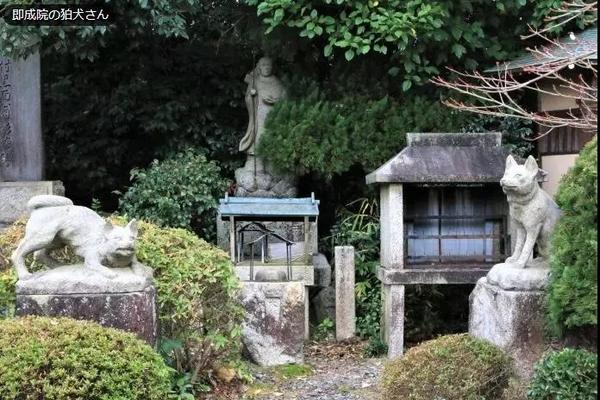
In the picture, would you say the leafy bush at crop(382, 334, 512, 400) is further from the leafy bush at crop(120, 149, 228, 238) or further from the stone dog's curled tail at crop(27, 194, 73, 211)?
the leafy bush at crop(120, 149, 228, 238)

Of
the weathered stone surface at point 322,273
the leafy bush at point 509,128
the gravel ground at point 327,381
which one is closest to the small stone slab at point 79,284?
the gravel ground at point 327,381

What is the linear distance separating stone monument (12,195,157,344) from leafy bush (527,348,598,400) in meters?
3.10

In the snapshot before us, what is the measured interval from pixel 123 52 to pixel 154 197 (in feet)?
10.6

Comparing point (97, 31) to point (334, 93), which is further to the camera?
point (334, 93)

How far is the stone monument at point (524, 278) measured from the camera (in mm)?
6461

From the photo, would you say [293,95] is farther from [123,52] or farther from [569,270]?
[569,270]

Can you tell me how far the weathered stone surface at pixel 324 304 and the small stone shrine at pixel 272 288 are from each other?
26.2 inches

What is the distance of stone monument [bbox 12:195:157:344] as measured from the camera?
6008mm

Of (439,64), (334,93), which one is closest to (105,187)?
(334,93)

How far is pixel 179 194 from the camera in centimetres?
1040

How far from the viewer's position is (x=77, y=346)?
511 centimetres

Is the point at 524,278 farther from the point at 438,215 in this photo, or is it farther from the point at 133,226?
the point at 133,226

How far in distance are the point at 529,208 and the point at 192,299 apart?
10.3 feet

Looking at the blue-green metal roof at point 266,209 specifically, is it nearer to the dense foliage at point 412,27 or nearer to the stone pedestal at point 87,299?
the dense foliage at point 412,27
